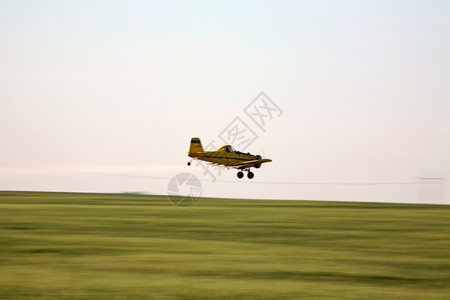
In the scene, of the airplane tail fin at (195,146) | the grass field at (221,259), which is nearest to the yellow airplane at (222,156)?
the airplane tail fin at (195,146)

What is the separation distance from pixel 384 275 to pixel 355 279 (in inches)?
93.8

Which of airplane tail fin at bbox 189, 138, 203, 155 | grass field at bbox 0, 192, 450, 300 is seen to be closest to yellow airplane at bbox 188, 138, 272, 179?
airplane tail fin at bbox 189, 138, 203, 155

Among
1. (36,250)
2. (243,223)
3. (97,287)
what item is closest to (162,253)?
(36,250)

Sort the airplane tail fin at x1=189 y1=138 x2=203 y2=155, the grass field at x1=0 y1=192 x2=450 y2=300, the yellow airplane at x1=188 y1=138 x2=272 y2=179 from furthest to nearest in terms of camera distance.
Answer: the airplane tail fin at x1=189 y1=138 x2=203 y2=155 → the yellow airplane at x1=188 y1=138 x2=272 y2=179 → the grass field at x1=0 y1=192 x2=450 y2=300

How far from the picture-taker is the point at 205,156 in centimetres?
8250

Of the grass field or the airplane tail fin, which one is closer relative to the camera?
the grass field

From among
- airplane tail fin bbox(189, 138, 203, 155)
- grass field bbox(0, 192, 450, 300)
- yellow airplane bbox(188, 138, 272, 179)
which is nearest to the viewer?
grass field bbox(0, 192, 450, 300)

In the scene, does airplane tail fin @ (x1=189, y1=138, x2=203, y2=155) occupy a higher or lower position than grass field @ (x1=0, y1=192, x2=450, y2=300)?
higher

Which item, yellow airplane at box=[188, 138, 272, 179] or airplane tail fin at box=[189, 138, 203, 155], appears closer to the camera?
yellow airplane at box=[188, 138, 272, 179]

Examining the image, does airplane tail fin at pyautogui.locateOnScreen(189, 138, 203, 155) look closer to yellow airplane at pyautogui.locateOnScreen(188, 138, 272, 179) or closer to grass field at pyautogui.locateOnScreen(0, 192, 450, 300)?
yellow airplane at pyautogui.locateOnScreen(188, 138, 272, 179)

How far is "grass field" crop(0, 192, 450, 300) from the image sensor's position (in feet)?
100

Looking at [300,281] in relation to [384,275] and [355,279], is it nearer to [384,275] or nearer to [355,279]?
[355,279]

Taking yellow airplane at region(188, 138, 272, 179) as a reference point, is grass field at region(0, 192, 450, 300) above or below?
below

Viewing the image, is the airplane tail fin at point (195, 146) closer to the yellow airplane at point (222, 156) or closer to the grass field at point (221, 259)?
the yellow airplane at point (222, 156)
